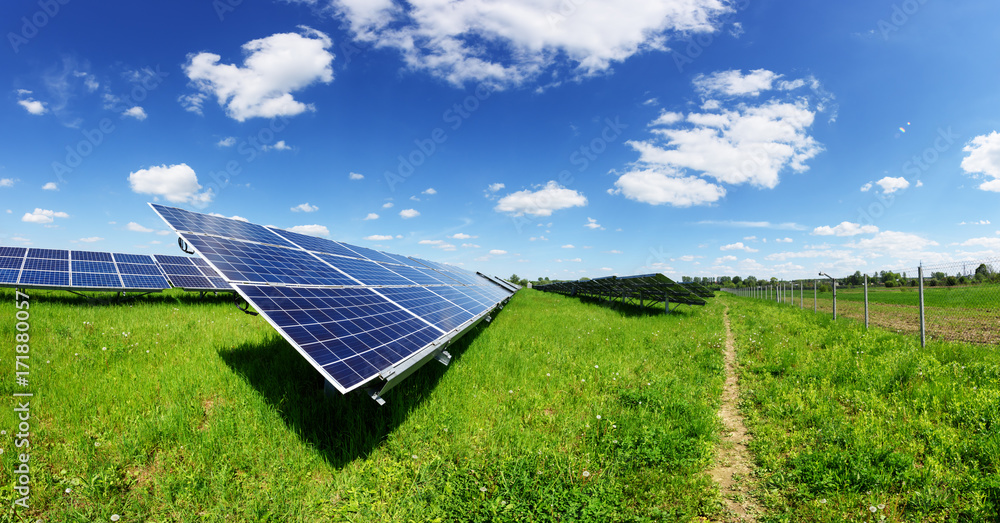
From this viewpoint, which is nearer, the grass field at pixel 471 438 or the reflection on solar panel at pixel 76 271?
the grass field at pixel 471 438

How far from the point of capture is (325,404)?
18.1 feet

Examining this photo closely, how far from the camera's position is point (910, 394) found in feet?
21.6

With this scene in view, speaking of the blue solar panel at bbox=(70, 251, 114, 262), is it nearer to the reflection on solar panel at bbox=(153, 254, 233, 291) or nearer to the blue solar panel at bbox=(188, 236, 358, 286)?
the reflection on solar panel at bbox=(153, 254, 233, 291)

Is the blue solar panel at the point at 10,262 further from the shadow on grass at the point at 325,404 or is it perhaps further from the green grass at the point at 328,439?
the shadow on grass at the point at 325,404

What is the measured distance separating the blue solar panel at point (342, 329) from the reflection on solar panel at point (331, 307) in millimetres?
12

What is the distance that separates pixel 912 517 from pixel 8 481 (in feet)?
31.0

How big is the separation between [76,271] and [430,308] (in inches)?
577

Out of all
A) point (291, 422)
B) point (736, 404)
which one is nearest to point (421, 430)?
point (291, 422)

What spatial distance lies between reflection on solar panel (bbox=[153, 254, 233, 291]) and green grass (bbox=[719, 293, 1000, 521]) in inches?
642

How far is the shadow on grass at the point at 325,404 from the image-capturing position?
4.88m

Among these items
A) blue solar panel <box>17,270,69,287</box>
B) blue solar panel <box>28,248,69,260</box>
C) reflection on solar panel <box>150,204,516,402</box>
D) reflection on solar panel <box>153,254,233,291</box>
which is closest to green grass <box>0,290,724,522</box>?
reflection on solar panel <box>150,204,516,402</box>

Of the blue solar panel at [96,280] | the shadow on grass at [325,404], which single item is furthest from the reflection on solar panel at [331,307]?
the blue solar panel at [96,280]

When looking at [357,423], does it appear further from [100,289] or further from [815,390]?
[100,289]

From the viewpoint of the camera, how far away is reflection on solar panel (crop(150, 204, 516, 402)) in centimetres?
429
